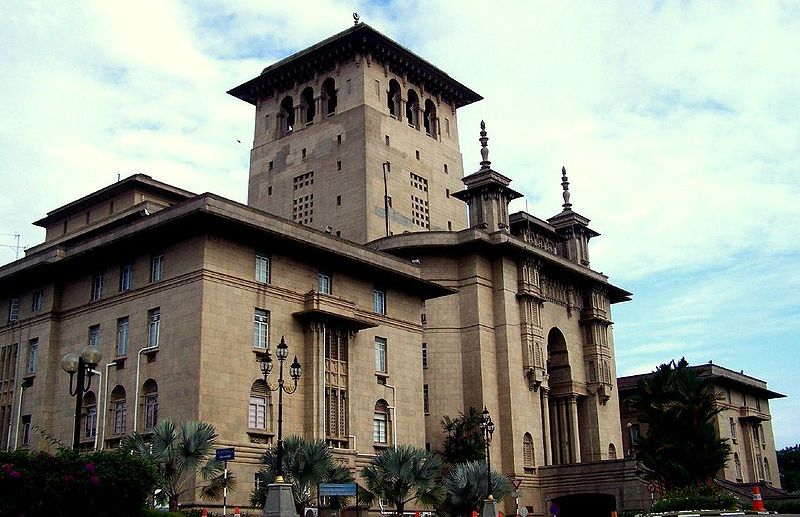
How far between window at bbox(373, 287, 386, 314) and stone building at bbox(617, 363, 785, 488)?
126 ft

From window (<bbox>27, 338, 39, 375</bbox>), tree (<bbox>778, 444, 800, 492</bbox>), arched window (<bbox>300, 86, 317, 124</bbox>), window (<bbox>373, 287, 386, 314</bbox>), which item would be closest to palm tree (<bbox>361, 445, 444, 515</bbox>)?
window (<bbox>373, 287, 386, 314</bbox>)

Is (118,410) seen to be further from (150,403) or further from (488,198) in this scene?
(488,198)

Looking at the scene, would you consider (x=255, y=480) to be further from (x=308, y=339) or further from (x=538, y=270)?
(x=538, y=270)

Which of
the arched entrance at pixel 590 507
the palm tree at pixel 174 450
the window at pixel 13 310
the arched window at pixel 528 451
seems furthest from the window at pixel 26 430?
the arched entrance at pixel 590 507

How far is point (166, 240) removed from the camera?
131ft

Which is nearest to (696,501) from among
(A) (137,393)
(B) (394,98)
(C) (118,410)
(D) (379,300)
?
(D) (379,300)

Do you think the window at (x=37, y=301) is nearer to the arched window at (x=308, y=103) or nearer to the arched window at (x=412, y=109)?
the arched window at (x=308, y=103)

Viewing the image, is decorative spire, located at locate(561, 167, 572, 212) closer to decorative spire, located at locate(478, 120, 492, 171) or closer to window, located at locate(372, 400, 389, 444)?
decorative spire, located at locate(478, 120, 492, 171)

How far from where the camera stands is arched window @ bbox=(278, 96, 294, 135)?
69312mm

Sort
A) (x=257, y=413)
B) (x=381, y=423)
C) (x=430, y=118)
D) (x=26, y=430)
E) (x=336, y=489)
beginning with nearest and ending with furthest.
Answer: (x=336, y=489) < (x=257, y=413) < (x=26, y=430) < (x=381, y=423) < (x=430, y=118)

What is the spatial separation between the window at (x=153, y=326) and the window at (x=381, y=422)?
11715 mm

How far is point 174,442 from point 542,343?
32.0 meters

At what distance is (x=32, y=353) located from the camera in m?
45.0

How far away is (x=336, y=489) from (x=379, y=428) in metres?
13.5
